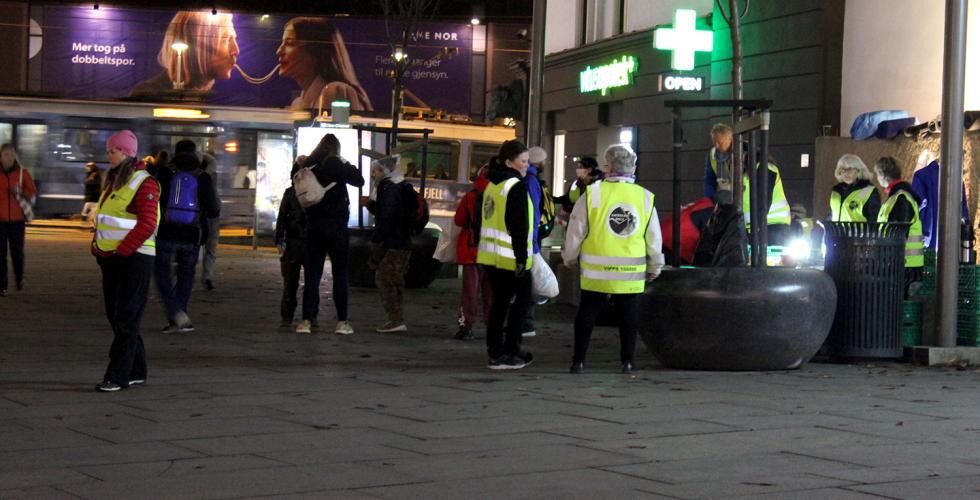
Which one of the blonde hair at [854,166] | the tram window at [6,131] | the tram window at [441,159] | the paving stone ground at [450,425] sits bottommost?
the paving stone ground at [450,425]

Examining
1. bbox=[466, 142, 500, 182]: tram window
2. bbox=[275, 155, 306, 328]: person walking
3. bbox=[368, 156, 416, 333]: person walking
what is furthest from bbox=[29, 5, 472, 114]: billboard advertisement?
bbox=[368, 156, 416, 333]: person walking

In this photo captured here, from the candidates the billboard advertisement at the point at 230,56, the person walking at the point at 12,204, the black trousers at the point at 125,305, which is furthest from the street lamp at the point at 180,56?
the black trousers at the point at 125,305

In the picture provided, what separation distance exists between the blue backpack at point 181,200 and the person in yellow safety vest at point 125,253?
4.22 m

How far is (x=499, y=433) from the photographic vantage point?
801 centimetres

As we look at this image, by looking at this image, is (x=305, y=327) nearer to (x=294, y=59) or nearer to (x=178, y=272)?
(x=178, y=272)

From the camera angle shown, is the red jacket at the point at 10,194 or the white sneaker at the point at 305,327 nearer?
the white sneaker at the point at 305,327

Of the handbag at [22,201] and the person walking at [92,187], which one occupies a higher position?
the person walking at [92,187]

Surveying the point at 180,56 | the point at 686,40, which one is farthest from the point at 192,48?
the point at 686,40

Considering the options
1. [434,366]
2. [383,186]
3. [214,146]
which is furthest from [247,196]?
[434,366]

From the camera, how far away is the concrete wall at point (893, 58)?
19.8m

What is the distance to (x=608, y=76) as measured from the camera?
99.5ft

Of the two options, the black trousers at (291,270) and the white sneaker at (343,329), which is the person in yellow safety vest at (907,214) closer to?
the white sneaker at (343,329)

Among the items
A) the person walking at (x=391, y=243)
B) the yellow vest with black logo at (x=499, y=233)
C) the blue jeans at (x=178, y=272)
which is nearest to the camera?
the yellow vest with black logo at (x=499, y=233)

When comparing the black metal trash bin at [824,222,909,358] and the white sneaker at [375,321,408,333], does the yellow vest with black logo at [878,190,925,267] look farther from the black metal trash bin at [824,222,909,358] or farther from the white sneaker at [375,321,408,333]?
the white sneaker at [375,321,408,333]
